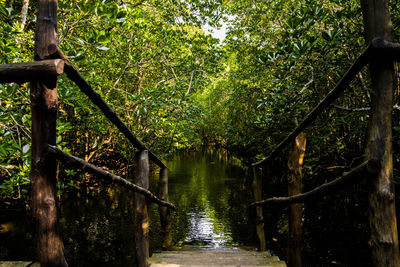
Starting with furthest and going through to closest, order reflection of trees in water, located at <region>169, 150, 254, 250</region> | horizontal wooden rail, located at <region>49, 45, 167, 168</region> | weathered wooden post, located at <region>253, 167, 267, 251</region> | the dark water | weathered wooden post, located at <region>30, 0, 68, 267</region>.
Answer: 1. reflection of trees in water, located at <region>169, 150, 254, 250</region>
2. the dark water
3. weathered wooden post, located at <region>253, 167, 267, 251</region>
4. horizontal wooden rail, located at <region>49, 45, 167, 168</region>
5. weathered wooden post, located at <region>30, 0, 68, 267</region>

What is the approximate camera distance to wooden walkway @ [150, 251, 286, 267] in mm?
3036

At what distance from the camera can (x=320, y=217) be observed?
798 cm

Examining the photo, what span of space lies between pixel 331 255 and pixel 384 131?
18.4 feet

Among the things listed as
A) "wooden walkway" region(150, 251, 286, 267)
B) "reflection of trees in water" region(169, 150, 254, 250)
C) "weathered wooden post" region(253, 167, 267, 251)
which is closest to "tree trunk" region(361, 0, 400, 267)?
"wooden walkway" region(150, 251, 286, 267)

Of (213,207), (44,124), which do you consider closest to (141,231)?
(44,124)

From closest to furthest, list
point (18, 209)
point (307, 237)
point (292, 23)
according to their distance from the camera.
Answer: point (292, 23)
point (307, 237)
point (18, 209)

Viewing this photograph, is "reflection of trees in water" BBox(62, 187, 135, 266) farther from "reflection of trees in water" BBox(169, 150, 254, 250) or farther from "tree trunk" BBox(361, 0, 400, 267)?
"tree trunk" BBox(361, 0, 400, 267)

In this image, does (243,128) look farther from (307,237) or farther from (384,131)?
(384,131)

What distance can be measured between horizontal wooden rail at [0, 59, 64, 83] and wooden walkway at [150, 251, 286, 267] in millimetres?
2426

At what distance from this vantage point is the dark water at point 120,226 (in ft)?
19.4

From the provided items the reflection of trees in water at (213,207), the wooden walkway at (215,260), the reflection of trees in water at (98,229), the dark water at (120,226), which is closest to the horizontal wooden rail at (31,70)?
the wooden walkway at (215,260)

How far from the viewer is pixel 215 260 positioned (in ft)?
10.8

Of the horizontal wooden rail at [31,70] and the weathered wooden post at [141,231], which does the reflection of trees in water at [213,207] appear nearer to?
the weathered wooden post at [141,231]

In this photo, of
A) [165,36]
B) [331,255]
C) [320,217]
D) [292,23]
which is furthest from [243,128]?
[292,23]
